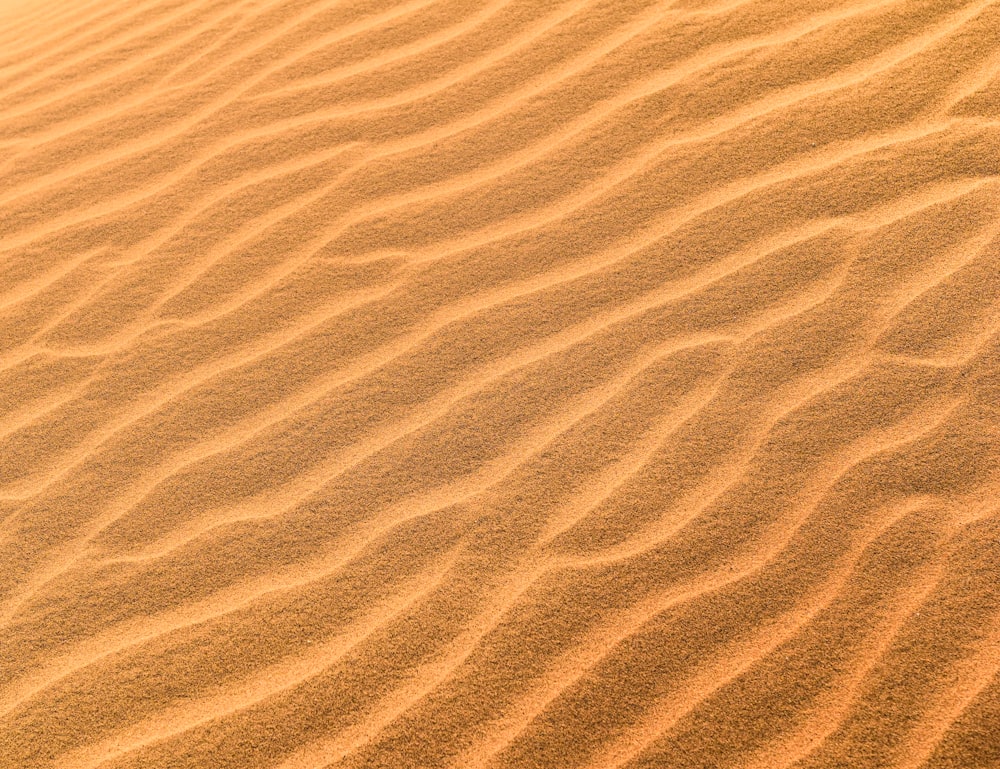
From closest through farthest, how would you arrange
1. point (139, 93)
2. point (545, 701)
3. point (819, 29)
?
point (545, 701)
point (819, 29)
point (139, 93)

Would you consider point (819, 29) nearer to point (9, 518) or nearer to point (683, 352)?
point (683, 352)

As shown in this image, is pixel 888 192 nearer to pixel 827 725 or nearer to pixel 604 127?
pixel 604 127

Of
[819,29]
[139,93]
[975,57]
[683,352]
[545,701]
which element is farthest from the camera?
[139,93]

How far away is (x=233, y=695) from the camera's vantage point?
5.76 feet

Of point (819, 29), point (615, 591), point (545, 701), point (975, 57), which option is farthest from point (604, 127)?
point (545, 701)

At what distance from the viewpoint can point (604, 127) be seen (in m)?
2.45

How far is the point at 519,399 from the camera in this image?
204 cm

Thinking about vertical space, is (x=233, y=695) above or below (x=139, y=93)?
below

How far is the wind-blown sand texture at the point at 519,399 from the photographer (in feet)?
5.54

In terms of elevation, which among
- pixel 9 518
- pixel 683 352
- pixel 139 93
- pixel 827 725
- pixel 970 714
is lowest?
pixel 970 714

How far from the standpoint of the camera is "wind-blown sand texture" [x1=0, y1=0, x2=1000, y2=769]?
1689 millimetres

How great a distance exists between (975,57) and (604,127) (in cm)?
109

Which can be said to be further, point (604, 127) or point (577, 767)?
point (604, 127)

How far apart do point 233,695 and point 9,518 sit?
80 cm
